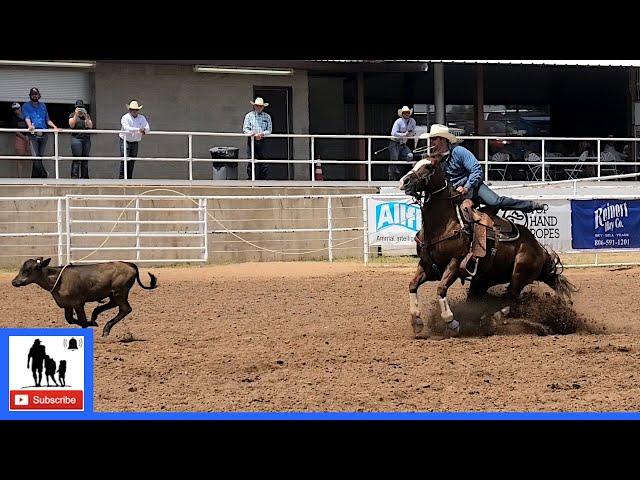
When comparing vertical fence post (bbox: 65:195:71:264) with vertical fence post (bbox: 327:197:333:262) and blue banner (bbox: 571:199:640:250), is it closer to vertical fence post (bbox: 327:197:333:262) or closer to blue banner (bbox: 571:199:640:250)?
vertical fence post (bbox: 327:197:333:262)

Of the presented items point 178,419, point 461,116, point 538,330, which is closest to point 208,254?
point 538,330

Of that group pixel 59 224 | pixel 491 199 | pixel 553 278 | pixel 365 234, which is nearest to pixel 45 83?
pixel 59 224

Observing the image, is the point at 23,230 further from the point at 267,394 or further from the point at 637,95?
the point at 637,95

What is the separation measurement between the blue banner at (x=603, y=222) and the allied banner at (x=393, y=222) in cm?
238

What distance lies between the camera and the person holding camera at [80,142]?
58.0 feet

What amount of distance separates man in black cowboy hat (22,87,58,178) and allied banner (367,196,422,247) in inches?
205

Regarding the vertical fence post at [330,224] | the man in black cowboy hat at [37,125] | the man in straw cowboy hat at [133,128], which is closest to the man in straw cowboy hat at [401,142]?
the vertical fence post at [330,224]

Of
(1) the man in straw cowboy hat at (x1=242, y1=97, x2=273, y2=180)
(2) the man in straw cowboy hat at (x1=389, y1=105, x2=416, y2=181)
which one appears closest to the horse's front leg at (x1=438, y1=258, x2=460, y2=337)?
(2) the man in straw cowboy hat at (x1=389, y1=105, x2=416, y2=181)

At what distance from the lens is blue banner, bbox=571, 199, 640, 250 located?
1689cm

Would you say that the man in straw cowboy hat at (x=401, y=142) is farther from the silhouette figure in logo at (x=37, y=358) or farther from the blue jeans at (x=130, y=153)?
the silhouette figure in logo at (x=37, y=358)

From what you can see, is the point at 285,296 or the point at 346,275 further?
the point at 346,275

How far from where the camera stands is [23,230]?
15359 mm

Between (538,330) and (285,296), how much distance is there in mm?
3266
